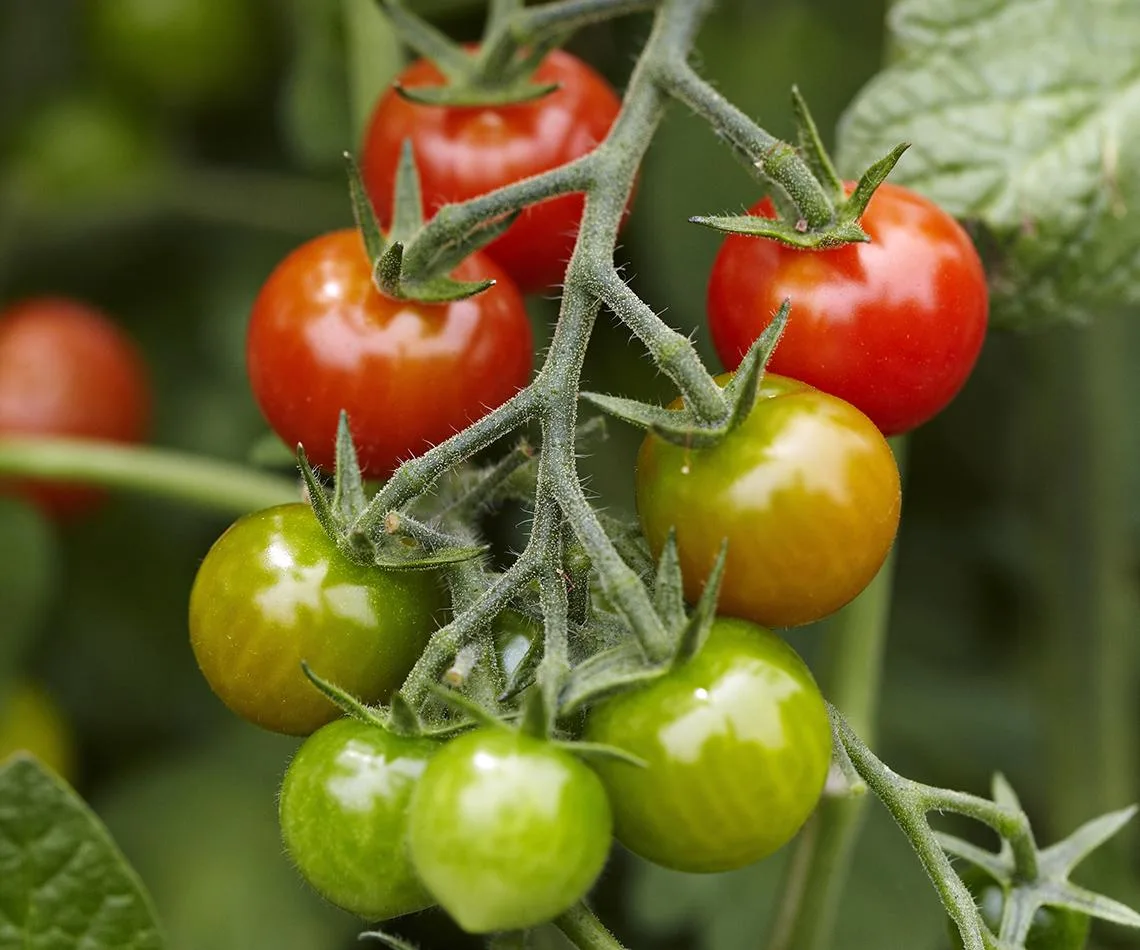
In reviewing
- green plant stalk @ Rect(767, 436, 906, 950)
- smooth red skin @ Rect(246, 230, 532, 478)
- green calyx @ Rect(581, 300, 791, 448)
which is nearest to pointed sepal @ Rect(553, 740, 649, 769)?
green calyx @ Rect(581, 300, 791, 448)

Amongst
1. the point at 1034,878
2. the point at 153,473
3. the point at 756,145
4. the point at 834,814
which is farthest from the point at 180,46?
the point at 1034,878

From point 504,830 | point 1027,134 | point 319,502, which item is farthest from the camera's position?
point 1027,134

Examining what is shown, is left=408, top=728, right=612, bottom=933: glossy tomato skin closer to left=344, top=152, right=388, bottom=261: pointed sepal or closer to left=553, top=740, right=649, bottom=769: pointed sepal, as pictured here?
left=553, top=740, right=649, bottom=769: pointed sepal

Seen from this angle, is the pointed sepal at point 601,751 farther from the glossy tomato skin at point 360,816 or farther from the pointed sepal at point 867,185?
the pointed sepal at point 867,185

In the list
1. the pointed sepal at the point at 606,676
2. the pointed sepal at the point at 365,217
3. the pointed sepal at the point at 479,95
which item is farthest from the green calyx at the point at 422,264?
the pointed sepal at the point at 606,676

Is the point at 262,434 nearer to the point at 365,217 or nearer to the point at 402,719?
the point at 365,217

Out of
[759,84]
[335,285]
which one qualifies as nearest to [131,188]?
[759,84]

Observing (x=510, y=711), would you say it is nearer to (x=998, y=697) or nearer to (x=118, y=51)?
(x=998, y=697)
